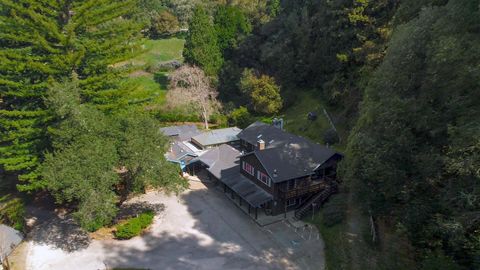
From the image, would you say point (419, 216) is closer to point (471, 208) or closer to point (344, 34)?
point (471, 208)

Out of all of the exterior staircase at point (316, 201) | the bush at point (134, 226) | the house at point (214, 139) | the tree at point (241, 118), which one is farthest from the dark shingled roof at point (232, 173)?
the tree at point (241, 118)

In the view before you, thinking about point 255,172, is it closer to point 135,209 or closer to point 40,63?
point 135,209

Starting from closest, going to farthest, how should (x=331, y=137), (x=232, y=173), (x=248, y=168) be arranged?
(x=248, y=168) → (x=232, y=173) → (x=331, y=137)

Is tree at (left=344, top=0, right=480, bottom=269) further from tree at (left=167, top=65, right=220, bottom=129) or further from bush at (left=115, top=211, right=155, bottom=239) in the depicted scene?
tree at (left=167, top=65, right=220, bottom=129)

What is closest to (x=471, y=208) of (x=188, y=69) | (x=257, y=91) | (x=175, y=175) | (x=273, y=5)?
(x=175, y=175)

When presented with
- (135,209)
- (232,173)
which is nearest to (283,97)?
(232,173)

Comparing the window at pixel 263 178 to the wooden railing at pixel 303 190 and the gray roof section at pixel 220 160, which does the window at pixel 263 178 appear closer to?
the wooden railing at pixel 303 190

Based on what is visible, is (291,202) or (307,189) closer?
(307,189)

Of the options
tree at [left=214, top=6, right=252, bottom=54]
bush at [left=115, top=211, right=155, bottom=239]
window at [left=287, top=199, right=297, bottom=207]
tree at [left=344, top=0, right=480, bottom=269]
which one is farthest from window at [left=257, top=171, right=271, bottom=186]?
tree at [left=214, top=6, right=252, bottom=54]
